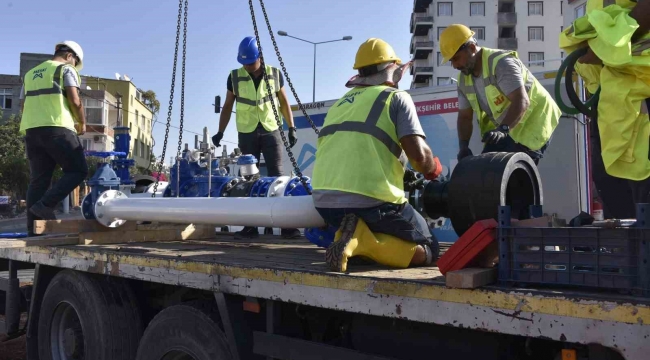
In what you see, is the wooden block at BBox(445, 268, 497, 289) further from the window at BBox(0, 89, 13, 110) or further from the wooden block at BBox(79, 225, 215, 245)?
the window at BBox(0, 89, 13, 110)

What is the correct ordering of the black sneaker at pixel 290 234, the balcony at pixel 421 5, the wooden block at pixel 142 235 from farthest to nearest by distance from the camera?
the balcony at pixel 421 5 → the black sneaker at pixel 290 234 → the wooden block at pixel 142 235

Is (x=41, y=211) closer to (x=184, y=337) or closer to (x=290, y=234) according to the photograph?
(x=290, y=234)

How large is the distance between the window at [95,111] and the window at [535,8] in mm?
39086

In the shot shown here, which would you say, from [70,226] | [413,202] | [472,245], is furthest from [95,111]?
[472,245]

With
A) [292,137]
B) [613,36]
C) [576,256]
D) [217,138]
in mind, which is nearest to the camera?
[576,256]

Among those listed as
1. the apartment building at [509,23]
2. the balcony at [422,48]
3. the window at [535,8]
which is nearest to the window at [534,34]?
the apartment building at [509,23]

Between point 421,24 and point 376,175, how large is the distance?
192 ft

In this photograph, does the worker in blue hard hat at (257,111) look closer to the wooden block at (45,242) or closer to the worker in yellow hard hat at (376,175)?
the wooden block at (45,242)

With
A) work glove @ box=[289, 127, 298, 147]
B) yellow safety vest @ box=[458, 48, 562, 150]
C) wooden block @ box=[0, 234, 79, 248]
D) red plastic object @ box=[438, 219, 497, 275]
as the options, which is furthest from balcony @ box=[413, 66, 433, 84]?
red plastic object @ box=[438, 219, 497, 275]

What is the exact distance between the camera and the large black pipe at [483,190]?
116 inches

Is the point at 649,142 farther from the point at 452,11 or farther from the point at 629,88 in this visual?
the point at 452,11

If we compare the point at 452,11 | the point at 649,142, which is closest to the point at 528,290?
the point at 649,142

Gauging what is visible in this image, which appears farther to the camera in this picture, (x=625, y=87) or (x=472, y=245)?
(x=625, y=87)

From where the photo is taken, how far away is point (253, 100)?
6316 millimetres
